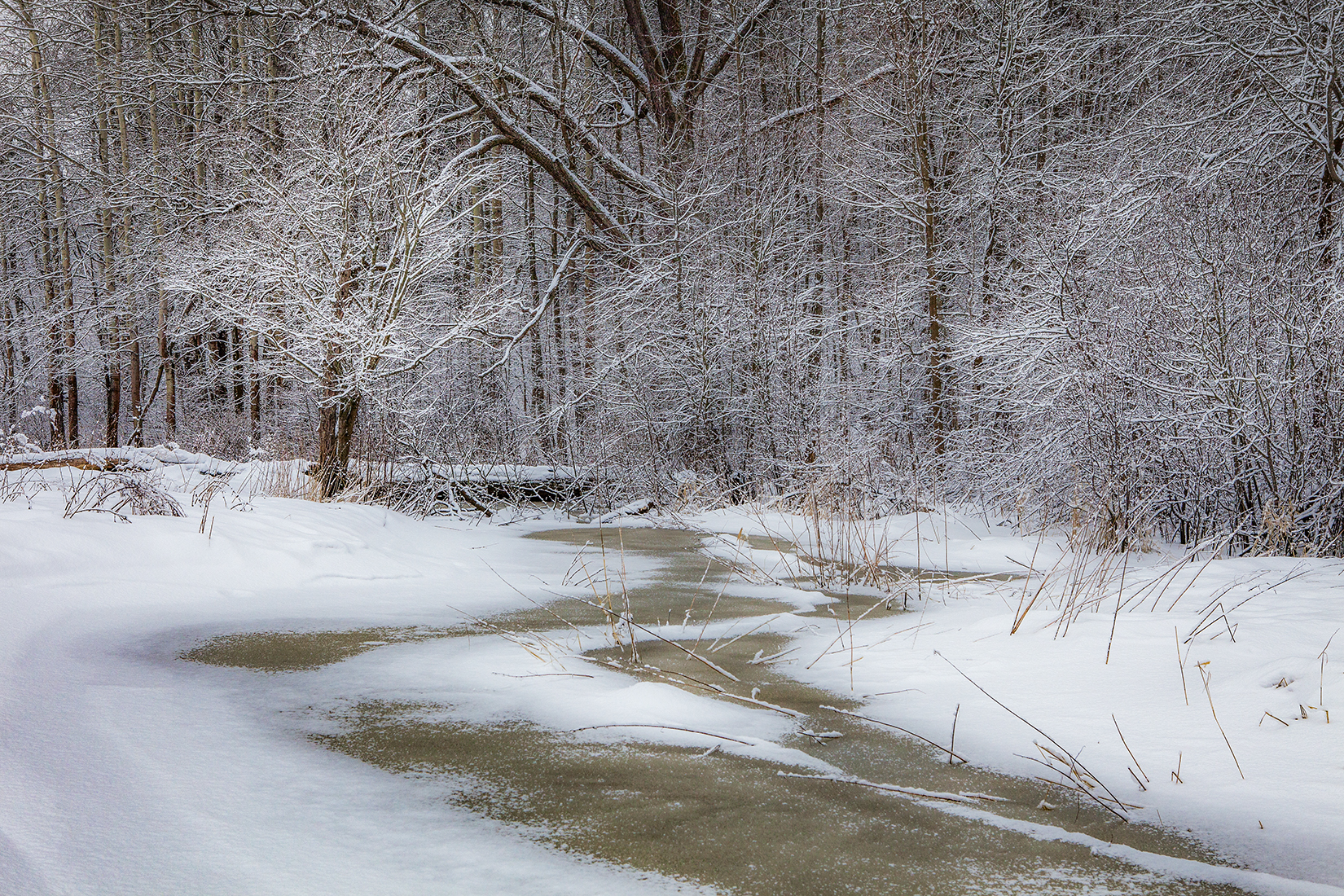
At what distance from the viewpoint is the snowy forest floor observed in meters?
1.80

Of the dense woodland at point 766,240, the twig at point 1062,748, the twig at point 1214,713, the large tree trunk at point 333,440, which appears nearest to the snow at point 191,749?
the twig at point 1062,748

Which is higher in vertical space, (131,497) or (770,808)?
(131,497)

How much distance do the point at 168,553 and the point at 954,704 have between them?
4.19 m

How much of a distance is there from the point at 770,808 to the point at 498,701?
1.18 m

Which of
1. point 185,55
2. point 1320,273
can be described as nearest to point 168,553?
point 1320,273

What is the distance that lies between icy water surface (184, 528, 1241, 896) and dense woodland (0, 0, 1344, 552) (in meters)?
3.42

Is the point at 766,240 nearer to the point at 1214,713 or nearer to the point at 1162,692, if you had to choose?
the point at 1162,692

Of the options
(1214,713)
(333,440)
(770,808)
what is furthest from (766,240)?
(770,808)

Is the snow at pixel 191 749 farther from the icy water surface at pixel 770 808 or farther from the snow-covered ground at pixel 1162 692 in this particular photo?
the snow-covered ground at pixel 1162 692

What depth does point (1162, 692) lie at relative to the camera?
111 inches

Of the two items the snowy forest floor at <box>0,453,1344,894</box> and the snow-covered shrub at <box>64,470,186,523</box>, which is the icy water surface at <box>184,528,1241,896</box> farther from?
the snow-covered shrub at <box>64,470,186,523</box>

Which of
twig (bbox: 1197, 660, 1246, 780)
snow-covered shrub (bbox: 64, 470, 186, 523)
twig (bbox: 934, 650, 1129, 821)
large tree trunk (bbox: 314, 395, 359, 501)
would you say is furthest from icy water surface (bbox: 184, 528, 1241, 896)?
large tree trunk (bbox: 314, 395, 359, 501)

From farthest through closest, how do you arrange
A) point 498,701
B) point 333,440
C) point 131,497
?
point 333,440, point 131,497, point 498,701

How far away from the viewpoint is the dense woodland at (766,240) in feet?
22.0
